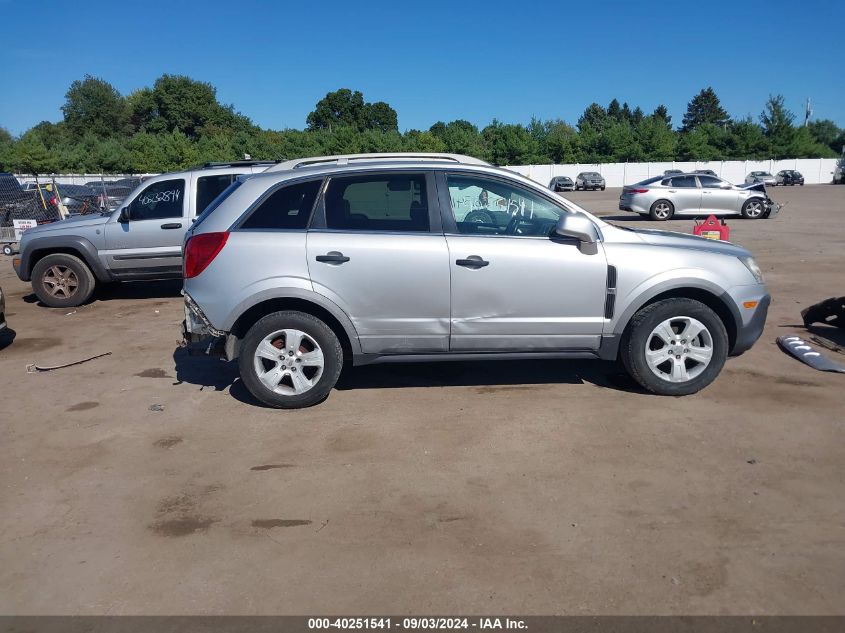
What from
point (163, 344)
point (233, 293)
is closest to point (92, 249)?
point (163, 344)

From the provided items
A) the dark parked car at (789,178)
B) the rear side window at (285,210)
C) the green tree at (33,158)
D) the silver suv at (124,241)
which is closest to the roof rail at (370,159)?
the rear side window at (285,210)

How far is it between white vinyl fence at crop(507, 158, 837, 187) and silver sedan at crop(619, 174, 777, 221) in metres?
41.4

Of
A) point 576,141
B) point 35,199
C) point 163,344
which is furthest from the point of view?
point 576,141

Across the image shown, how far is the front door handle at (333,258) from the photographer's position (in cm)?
527

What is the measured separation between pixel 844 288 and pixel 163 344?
9.43 meters

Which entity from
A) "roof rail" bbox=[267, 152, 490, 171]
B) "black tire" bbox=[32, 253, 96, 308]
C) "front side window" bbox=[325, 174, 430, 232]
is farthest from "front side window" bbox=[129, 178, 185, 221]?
"front side window" bbox=[325, 174, 430, 232]

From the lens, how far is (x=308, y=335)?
5336mm

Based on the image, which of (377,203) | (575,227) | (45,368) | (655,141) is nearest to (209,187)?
(45,368)

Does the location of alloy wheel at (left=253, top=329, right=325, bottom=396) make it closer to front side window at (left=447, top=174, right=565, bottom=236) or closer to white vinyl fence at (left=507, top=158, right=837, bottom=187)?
front side window at (left=447, top=174, right=565, bottom=236)

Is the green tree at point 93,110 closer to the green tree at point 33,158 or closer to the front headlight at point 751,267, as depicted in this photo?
the green tree at point 33,158

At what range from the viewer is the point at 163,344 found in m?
7.80

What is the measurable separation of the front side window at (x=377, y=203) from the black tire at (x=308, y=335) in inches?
30.9

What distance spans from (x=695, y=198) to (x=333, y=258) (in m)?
21.4

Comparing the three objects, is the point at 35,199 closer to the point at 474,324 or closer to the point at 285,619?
the point at 474,324
